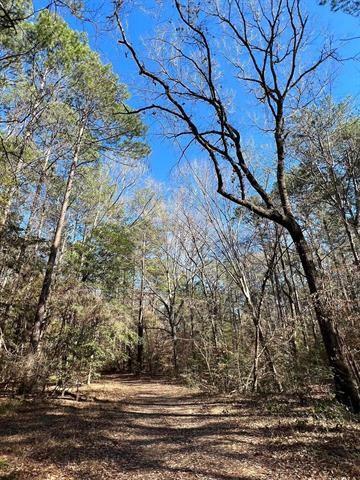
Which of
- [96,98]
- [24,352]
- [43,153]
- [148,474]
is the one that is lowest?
[148,474]

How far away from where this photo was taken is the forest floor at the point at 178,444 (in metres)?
3.64

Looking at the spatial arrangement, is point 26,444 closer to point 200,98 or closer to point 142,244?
point 200,98

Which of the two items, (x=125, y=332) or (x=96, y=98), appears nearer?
Result: (x=96, y=98)

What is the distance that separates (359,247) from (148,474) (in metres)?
13.2

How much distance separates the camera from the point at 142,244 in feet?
63.4

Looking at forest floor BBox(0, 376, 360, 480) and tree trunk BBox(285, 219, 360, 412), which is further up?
tree trunk BBox(285, 219, 360, 412)

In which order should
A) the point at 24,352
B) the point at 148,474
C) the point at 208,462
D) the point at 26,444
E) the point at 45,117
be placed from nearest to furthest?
the point at 148,474, the point at 208,462, the point at 26,444, the point at 24,352, the point at 45,117

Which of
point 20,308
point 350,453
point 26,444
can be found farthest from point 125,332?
point 350,453

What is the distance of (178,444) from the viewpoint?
472 cm

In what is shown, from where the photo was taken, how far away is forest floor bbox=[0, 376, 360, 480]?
3.64m

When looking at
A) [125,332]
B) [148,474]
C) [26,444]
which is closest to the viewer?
[148,474]

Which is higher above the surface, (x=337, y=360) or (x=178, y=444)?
(x=337, y=360)

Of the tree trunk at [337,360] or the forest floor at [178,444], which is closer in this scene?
the forest floor at [178,444]

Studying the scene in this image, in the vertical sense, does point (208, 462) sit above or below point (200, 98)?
below
